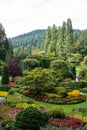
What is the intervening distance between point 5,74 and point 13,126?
21985mm

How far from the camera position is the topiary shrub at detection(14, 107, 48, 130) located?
1967 centimetres

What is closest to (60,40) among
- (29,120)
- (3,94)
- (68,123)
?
(3,94)

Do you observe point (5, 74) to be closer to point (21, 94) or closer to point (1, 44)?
point (21, 94)

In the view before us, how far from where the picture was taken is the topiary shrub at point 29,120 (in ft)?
64.5

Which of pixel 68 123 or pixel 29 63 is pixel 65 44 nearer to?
pixel 29 63

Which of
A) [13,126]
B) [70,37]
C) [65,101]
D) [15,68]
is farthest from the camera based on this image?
[70,37]

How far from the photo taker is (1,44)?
78.3m

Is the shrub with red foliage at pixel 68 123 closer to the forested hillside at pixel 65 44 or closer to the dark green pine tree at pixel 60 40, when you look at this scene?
the forested hillside at pixel 65 44

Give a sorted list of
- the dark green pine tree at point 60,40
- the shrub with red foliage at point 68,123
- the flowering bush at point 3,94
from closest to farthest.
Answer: the shrub with red foliage at point 68,123, the flowering bush at point 3,94, the dark green pine tree at point 60,40

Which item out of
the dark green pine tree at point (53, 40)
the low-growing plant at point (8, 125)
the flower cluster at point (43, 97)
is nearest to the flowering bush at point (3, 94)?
the flower cluster at point (43, 97)

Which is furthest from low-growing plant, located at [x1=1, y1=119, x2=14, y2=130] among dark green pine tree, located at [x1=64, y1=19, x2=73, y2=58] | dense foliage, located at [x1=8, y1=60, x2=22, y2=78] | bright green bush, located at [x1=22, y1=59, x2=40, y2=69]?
dark green pine tree, located at [x1=64, y1=19, x2=73, y2=58]

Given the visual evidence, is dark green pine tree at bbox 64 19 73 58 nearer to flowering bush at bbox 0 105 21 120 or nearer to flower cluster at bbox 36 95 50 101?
flower cluster at bbox 36 95 50 101

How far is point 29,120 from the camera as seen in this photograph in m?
19.8

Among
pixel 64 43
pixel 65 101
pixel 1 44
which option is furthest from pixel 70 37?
pixel 65 101
